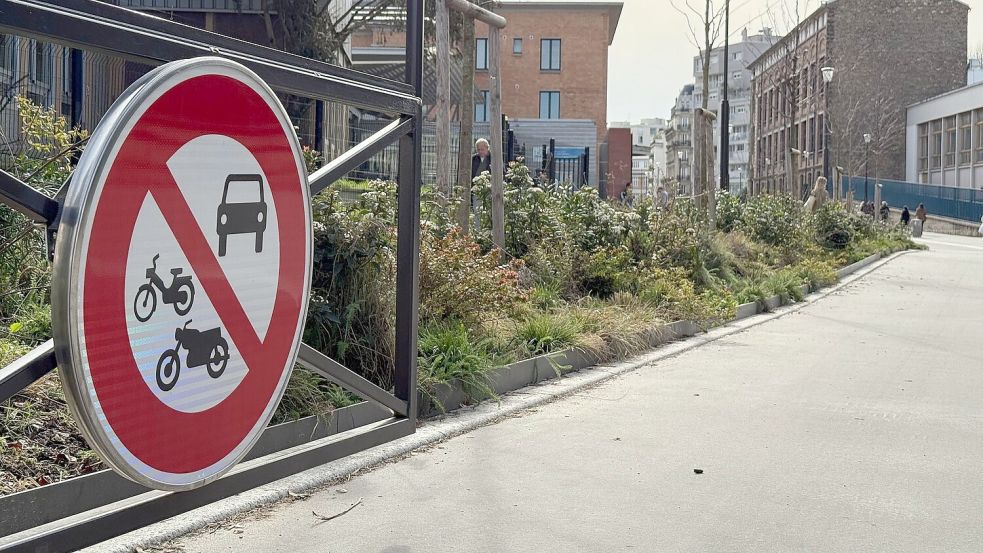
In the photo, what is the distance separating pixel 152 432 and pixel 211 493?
0.66 metres

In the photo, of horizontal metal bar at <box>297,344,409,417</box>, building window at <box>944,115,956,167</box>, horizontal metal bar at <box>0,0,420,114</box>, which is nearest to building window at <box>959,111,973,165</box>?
building window at <box>944,115,956,167</box>

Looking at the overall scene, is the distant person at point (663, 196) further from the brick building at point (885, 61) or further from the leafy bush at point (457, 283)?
the brick building at point (885, 61)

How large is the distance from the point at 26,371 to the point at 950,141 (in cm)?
6866

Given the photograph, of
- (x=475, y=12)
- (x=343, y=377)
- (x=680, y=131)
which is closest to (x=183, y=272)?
(x=343, y=377)

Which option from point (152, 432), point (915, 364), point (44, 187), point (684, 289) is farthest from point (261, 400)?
point (684, 289)

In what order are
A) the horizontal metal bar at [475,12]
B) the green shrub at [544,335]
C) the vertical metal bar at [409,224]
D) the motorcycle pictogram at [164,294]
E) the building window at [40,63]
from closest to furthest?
the motorcycle pictogram at [164,294], the vertical metal bar at [409,224], the building window at [40,63], the green shrub at [544,335], the horizontal metal bar at [475,12]

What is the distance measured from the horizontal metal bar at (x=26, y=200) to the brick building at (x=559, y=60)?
56684 millimetres

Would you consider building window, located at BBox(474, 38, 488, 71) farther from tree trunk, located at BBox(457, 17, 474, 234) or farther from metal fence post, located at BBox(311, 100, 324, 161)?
metal fence post, located at BBox(311, 100, 324, 161)

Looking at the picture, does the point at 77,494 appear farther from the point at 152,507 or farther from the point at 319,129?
the point at 319,129

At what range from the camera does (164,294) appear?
2.91 meters

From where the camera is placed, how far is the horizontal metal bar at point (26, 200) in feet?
8.38

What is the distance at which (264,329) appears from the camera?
11.2ft

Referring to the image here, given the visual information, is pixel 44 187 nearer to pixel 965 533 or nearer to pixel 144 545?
pixel 144 545

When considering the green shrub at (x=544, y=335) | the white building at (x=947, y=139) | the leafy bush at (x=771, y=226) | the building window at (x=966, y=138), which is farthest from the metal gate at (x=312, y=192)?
the building window at (x=966, y=138)
